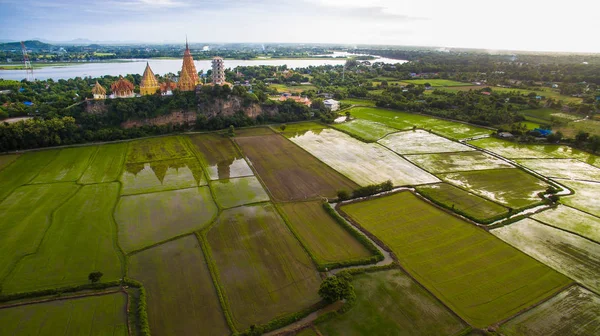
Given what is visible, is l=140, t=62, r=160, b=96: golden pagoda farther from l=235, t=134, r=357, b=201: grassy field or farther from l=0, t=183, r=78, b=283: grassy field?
l=0, t=183, r=78, b=283: grassy field

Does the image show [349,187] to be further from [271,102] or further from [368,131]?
[271,102]

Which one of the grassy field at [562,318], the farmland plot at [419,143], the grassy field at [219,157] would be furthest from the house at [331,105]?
the grassy field at [562,318]

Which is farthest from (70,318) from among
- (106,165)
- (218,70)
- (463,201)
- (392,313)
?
(218,70)

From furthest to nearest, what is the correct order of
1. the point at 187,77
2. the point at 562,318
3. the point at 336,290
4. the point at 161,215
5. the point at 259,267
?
the point at 187,77, the point at 161,215, the point at 259,267, the point at 336,290, the point at 562,318

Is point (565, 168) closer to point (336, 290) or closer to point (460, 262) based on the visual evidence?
point (460, 262)

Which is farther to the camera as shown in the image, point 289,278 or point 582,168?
point 582,168

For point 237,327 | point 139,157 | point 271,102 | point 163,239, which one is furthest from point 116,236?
point 271,102
